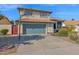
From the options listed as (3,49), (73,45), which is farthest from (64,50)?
(3,49)

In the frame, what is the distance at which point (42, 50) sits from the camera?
18641 millimetres

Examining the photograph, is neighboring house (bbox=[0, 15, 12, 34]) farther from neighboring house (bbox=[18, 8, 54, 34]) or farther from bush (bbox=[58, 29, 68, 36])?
bush (bbox=[58, 29, 68, 36])

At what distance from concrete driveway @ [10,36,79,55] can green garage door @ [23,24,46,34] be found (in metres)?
0.22

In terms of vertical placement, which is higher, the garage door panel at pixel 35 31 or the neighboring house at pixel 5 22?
the neighboring house at pixel 5 22

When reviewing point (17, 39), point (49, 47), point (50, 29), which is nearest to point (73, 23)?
point (50, 29)

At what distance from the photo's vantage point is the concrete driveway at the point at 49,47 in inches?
733

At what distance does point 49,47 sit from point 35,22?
2.51 ft

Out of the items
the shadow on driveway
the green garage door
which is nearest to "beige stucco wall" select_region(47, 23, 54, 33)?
the green garage door

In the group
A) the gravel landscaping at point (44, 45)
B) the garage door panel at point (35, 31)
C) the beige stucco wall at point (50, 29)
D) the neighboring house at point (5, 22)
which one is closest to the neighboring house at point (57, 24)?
the beige stucco wall at point (50, 29)

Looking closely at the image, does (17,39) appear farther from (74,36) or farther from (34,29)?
(74,36)

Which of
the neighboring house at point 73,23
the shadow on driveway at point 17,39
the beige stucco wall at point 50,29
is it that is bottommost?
the shadow on driveway at point 17,39

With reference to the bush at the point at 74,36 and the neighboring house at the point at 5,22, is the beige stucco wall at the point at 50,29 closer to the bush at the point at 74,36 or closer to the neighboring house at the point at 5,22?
the bush at the point at 74,36

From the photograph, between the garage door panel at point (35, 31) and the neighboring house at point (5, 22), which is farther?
the garage door panel at point (35, 31)
